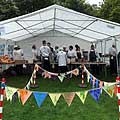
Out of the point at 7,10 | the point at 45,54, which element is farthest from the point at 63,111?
the point at 7,10

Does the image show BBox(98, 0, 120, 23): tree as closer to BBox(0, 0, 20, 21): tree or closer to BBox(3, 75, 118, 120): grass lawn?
BBox(0, 0, 20, 21): tree

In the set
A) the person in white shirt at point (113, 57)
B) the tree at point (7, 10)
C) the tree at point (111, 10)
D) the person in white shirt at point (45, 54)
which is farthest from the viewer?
the tree at point (111, 10)

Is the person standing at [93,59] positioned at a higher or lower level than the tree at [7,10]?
lower

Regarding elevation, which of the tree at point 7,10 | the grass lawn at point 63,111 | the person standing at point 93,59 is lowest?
the grass lawn at point 63,111

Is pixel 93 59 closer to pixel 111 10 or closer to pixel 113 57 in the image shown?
pixel 113 57

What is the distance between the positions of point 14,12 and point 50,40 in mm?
7027

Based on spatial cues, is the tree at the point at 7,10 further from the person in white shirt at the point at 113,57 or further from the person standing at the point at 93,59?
the person in white shirt at the point at 113,57

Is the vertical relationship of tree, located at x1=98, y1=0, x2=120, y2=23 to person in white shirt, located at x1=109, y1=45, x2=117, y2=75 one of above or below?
above

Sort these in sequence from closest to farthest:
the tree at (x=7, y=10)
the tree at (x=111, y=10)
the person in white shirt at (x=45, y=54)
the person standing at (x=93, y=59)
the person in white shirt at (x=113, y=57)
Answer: the person in white shirt at (x=45, y=54) < the person in white shirt at (x=113, y=57) < the person standing at (x=93, y=59) < the tree at (x=7, y=10) < the tree at (x=111, y=10)

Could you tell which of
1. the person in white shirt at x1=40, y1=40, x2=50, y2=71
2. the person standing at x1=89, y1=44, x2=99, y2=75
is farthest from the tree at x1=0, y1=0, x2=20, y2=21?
the person in white shirt at x1=40, y1=40, x2=50, y2=71

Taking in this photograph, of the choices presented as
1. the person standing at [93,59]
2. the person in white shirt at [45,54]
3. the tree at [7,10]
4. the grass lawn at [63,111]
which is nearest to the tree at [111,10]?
the tree at [7,10]

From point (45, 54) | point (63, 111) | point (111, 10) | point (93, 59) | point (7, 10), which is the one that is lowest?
point (63, 111)

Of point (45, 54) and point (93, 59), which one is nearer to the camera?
point (45, 54)

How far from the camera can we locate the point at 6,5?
2667 cm
